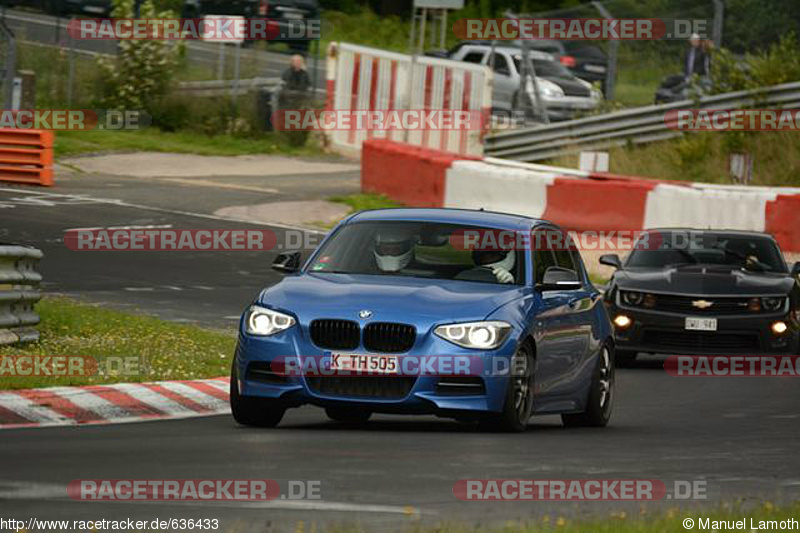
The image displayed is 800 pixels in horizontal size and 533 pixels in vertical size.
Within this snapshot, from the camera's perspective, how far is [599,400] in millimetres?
13453

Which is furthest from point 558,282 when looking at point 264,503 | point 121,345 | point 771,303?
point 771,303

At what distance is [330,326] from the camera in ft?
37.6

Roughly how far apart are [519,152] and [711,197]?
8545 millimetres

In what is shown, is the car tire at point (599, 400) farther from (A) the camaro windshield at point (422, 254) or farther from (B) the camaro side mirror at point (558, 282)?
A: (A) the camaro windshield at point (422, 254)

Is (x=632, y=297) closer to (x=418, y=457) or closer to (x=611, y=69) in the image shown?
(x=418, y=457)

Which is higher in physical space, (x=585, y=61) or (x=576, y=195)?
(x=585, y=61)

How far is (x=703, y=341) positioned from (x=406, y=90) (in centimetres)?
1901

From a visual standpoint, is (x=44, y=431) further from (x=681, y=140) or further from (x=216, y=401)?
(x=681, y=140)

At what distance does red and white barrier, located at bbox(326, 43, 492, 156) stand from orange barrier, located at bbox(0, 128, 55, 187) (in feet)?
24.7

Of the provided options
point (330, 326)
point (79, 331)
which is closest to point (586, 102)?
point (79, 331)

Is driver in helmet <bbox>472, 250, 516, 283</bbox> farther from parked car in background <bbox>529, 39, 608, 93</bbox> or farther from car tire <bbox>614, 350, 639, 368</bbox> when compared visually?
parked car in background <bbox>529, 39, 608, 93</bbox>

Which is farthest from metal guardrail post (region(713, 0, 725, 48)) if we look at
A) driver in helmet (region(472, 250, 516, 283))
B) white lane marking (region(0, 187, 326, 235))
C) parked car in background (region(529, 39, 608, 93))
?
driver in helmet (region(472, 250, 516, 283))

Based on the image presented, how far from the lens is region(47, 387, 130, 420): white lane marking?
40.7ft

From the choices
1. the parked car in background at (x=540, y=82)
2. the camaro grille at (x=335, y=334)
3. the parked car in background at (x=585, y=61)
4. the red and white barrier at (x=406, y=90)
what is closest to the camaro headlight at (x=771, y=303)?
the camaro grille at (x=335, y=334)
